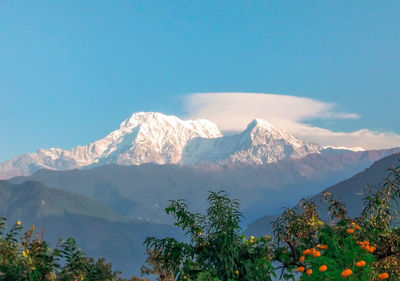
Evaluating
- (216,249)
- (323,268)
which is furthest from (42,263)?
(323,268)

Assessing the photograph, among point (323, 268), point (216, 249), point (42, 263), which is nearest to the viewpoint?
point (323, 268)

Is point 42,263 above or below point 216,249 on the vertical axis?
above

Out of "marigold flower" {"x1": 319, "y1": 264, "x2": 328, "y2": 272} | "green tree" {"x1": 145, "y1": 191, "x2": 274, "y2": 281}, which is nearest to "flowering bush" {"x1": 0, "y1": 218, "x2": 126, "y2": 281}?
"green tree" {"x1": 145, "y1": 191, "x2": 274, "y2": 281}

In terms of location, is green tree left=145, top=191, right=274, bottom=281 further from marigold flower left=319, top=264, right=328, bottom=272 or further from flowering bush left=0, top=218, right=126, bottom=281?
marigold flower left=319, top=264, right=328, bottom=272

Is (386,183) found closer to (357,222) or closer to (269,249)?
(357,222)

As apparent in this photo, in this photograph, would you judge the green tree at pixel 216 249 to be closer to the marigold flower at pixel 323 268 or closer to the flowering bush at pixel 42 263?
the flowering bush at pixel 42 263

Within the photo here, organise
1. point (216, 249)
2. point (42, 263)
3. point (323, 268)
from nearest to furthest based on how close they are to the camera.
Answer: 1. point (323, 268)
2. point (216, 249)
3. point (42, 263)

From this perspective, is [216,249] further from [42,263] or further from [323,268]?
[42,263]

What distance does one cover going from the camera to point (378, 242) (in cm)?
958

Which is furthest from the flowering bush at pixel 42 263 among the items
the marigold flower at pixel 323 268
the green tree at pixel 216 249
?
the marigold flower at pixel 323 268

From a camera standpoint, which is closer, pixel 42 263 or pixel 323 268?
pixel 323 268

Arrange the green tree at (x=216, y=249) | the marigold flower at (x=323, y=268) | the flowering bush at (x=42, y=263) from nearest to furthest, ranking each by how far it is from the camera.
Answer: the marigold flower at (x=323, y=268) < the green tree at (x=216, y=249) < the flowering bush at (x=42, y=263)

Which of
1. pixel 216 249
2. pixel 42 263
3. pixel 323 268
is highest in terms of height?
pixel 42 263

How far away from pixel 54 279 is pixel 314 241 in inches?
302
